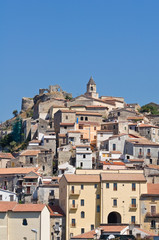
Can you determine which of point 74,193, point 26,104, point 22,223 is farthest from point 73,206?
point 26,104

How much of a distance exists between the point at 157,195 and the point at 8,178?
21674 millimetres

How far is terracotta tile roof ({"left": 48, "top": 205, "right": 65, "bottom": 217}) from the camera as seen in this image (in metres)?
67.6

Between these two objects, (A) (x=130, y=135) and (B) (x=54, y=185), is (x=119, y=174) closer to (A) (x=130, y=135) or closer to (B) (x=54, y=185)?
(B) (x=54, y=185)

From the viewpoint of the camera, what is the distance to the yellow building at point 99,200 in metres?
67.8

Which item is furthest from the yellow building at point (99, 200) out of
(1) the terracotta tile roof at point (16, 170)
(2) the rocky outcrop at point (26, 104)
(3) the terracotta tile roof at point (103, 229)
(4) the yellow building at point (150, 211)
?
(2) the rocky outcrop at point (26, 104)

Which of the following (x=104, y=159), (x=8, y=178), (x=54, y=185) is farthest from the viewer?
(x=104, y=159)

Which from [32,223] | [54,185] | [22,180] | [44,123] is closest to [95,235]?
[32,223]

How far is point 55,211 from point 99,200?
5425 mm

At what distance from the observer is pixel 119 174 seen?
70.4 meters

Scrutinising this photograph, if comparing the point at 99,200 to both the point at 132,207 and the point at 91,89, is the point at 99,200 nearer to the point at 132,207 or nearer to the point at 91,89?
the point at 132,207

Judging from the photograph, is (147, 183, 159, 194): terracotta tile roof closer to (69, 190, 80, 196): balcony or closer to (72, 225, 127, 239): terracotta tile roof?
(72, 225, 127, 239): terracotta tile roof

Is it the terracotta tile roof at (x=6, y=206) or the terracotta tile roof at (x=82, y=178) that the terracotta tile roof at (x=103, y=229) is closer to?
the terracotta tile roof at (x=82, y=178)

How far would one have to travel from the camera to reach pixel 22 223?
64312 mm

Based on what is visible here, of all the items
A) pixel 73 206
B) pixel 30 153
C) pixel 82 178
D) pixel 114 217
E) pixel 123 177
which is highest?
pixel 30 153
